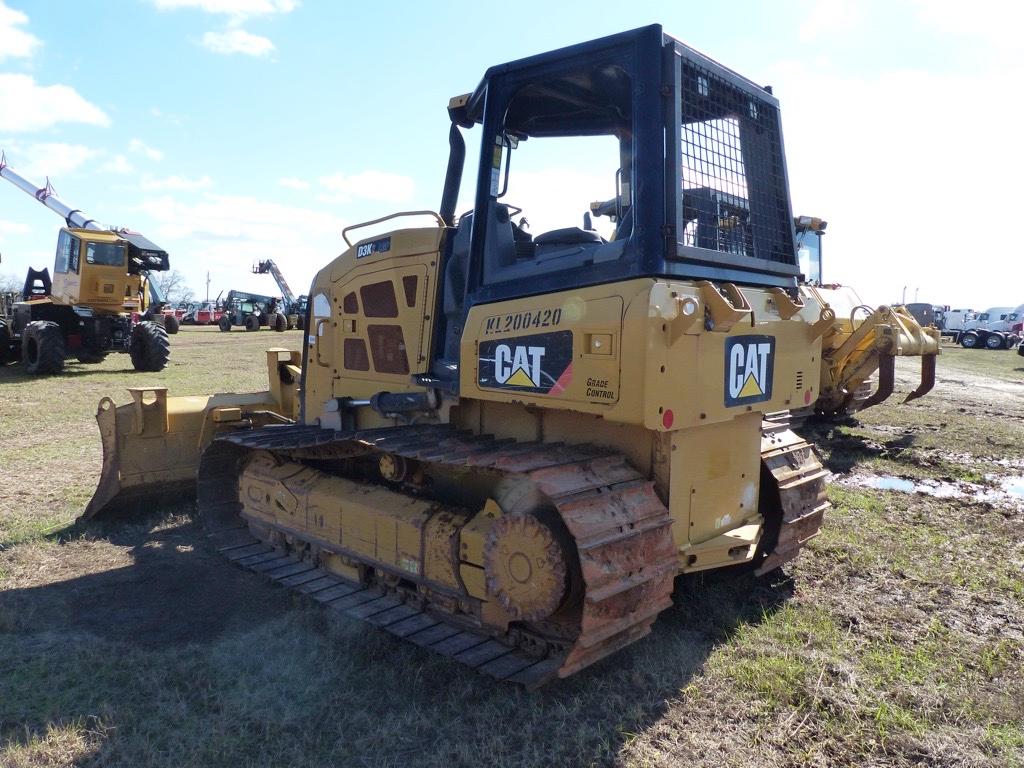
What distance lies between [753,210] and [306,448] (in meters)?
3.33

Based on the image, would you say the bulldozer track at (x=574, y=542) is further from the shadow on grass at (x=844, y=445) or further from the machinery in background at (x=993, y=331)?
the machinery in background at (x=993, y=331)

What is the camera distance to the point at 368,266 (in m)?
5.41

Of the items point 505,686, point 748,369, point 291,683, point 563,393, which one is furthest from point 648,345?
point 291,683

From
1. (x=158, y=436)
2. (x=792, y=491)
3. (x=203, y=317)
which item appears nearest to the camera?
(x=792, y=491)

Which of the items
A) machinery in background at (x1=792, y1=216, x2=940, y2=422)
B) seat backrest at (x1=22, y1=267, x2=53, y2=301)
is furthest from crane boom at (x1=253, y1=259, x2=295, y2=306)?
machinery in background at (x1=792, y1=216, x2=940, y2=422)

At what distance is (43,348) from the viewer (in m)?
15.9

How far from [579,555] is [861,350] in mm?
8339

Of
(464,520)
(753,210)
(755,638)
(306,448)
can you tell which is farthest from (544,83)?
(755,638)

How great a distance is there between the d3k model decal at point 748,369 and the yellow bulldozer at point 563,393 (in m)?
0.02

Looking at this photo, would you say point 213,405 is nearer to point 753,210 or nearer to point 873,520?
point 753,210

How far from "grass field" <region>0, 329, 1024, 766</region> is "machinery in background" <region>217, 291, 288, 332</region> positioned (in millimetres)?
35427

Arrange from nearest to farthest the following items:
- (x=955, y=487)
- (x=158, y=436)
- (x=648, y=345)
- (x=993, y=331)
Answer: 1. (x=648, y=345)
2. (x=158, y=436)
3. (x=955, y=487)
4. (x=993, y=331)

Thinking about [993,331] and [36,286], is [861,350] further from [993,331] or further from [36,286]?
[993,331]

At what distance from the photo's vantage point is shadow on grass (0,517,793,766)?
3.32 metres
